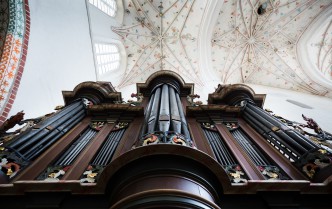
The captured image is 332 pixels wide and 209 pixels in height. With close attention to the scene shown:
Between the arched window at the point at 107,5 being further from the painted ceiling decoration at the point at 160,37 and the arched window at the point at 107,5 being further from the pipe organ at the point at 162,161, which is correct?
the pipe organ at the point at 162,161

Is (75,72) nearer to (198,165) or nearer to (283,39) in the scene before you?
(198,165)

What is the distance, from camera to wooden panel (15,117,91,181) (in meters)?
3.29

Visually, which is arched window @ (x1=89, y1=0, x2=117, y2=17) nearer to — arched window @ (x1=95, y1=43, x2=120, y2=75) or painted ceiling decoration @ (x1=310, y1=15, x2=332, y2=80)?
arched window @ (x1=95, y1=43, x2=120, y2=75)

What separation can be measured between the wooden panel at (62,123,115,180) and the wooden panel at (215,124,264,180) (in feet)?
7.73

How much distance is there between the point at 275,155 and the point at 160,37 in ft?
40.1

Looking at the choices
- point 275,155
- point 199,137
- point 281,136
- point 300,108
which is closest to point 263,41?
point 300,108

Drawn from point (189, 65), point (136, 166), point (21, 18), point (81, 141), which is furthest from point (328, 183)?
point (189, 65)

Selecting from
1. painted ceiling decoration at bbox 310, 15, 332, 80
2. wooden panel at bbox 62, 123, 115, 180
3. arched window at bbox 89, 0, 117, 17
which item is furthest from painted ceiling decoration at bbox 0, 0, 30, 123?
painted ceiling decoration at bbox 310, 15, 332, 80

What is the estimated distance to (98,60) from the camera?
36.5ft

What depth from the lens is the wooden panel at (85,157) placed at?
330 cm

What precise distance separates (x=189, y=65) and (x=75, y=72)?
24.6ft

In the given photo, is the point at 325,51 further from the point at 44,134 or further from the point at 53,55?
the point at 44,134

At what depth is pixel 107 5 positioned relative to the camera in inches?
493

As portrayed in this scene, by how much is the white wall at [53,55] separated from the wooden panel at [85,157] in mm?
2529
